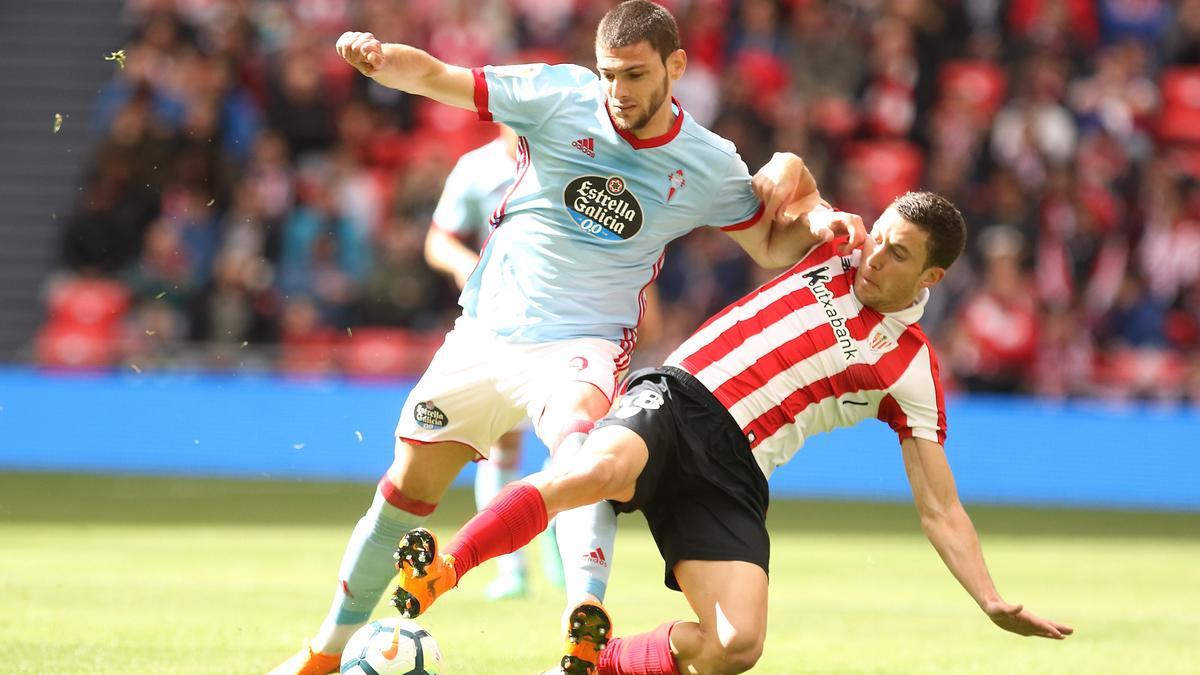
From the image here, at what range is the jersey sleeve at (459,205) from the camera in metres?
7.66

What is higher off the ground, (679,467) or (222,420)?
(222,420)

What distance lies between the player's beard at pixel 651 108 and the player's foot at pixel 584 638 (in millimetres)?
1612

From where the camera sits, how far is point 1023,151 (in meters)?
14.5

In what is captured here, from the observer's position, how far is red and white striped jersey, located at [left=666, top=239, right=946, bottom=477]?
5.21 m

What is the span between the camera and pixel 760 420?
5.23 meters

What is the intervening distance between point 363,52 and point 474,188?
8.96 ft

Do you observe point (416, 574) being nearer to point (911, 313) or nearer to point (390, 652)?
point (390, 652)

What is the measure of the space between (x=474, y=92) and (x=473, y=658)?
202 cm

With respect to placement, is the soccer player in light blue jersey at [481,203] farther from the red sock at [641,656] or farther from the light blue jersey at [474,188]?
the red sock at [641,656]

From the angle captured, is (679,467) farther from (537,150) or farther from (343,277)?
(343,277)

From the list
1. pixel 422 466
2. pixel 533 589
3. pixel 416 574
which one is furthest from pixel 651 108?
pixel 533 589

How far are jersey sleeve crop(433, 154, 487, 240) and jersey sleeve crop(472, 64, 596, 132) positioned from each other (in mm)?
2191

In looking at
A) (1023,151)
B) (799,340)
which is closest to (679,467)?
(799,340)

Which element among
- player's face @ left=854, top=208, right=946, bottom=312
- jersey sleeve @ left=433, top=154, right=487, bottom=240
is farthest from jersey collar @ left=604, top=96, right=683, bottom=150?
jersey sleeve @ left=433, top=154, right=487, bottom=240
